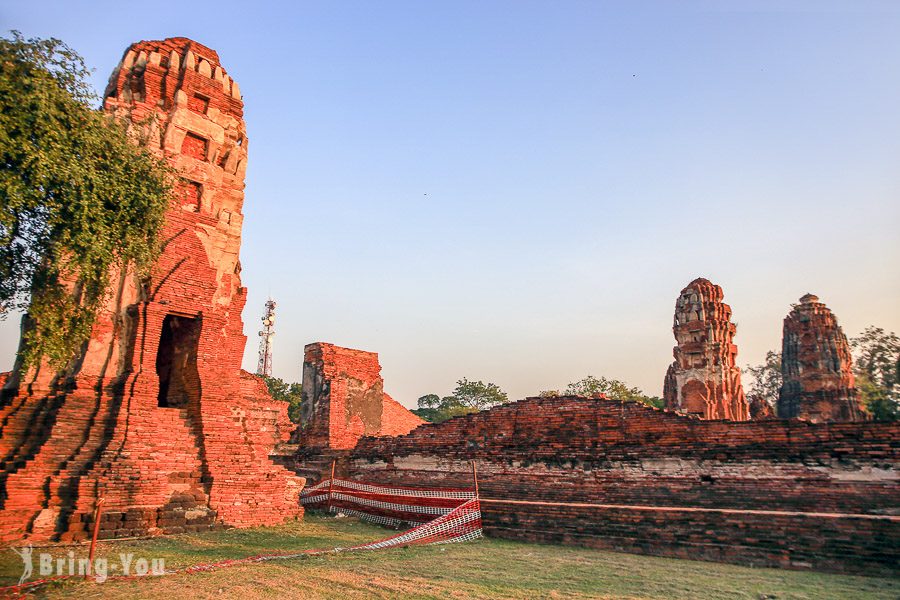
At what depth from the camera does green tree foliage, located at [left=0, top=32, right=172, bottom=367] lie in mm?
6598

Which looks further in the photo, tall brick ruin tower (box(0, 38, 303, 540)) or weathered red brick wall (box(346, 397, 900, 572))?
tall brick ruin tower (box(0, 38, 303, 540))

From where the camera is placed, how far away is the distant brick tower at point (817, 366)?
21.5 metres

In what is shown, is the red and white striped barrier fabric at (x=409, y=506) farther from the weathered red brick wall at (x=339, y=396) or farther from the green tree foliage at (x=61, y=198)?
the green tree foliage at (x=61, y=198)

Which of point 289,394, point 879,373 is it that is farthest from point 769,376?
point 289,394

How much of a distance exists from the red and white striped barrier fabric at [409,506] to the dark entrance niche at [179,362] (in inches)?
154

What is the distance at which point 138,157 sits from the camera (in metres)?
8.22

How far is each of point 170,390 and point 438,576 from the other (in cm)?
637

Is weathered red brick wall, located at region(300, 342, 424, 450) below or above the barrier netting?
above

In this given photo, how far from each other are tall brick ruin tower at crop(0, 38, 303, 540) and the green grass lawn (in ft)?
2.39

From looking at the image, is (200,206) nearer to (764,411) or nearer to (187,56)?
(187,56)

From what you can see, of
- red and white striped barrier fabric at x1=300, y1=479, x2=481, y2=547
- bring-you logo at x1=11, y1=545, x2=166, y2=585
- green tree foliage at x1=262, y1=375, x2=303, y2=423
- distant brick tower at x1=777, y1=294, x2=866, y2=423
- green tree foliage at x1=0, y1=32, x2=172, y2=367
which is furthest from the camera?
green tree foliage at x1=262, y1=375, x2=303, y2=423

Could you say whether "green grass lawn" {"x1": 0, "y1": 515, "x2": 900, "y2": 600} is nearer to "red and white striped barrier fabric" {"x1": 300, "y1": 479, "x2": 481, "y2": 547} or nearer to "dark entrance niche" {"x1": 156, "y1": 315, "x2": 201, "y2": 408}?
"red and white striped barrier fabric" {"x1": 300, "y1": 479, "x2": 481, "y2": 547}

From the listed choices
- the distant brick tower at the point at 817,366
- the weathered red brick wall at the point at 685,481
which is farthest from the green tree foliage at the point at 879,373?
the weathered red brick wall at the point at 685,481

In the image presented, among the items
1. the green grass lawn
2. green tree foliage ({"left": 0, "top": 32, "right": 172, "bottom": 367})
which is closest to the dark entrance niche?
green tree foliage ({"left": 0, "top": 32, "right": 172, "bottom": 367})
